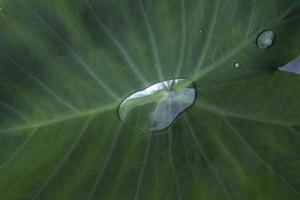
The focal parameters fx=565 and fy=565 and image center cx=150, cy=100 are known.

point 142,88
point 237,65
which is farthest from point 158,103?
point 237,65

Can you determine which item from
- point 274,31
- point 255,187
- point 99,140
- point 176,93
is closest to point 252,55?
point 274,31

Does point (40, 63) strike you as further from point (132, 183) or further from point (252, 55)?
point (252, 55)

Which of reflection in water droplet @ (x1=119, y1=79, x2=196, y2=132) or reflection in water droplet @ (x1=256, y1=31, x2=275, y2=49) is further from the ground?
reflection in water droplet @ (x1=256, y1=31, x2=275, y2=49)

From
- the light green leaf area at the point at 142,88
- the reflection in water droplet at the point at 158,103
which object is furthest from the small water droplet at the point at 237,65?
the reflection in water droplet at the point at 158,103

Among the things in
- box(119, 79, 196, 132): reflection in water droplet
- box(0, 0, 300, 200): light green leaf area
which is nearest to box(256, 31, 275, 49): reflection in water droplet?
box(0, 0, 300, 200): light green leaf area

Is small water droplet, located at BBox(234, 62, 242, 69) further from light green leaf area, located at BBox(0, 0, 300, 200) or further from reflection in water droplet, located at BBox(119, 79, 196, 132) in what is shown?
reflection in water droplet, located at BBox(119, 79, 196, 132)

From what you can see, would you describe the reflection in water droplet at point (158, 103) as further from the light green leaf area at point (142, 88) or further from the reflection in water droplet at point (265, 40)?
the reflection in water droplet at point (265, 40)
